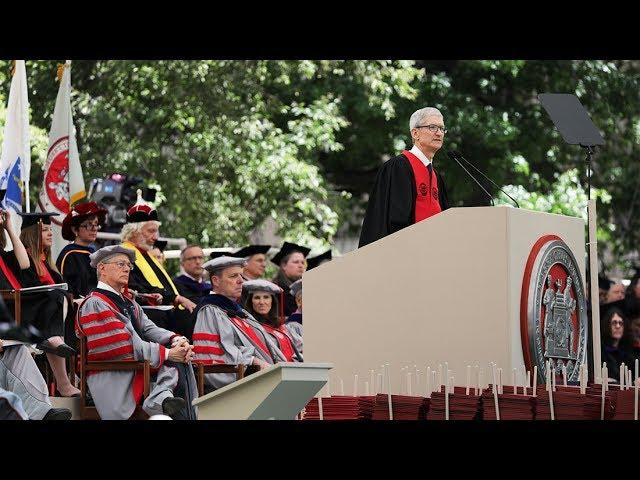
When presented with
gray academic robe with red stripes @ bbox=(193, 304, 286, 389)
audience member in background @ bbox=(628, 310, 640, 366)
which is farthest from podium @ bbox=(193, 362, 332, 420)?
audience member in background @ bbox=(628, 310, 640, 366)

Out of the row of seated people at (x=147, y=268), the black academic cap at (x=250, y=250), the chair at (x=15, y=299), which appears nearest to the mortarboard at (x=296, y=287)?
the row of seated people at (x=147, y=268)

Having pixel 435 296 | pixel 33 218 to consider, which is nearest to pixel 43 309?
pixel 33 218

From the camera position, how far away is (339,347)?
7.39 metres

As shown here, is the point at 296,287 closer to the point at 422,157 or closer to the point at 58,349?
the point at 58,349

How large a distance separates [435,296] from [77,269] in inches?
164

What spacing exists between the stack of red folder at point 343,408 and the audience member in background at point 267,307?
341 centimetres

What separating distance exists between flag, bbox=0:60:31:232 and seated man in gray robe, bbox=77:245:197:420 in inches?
110

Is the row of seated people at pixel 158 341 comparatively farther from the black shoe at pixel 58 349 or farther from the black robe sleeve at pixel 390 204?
the black robe sleeve at pixel 390 204

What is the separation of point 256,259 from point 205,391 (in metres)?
2.24

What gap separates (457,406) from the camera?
6.21 meters

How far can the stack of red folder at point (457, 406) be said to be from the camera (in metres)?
6.17
